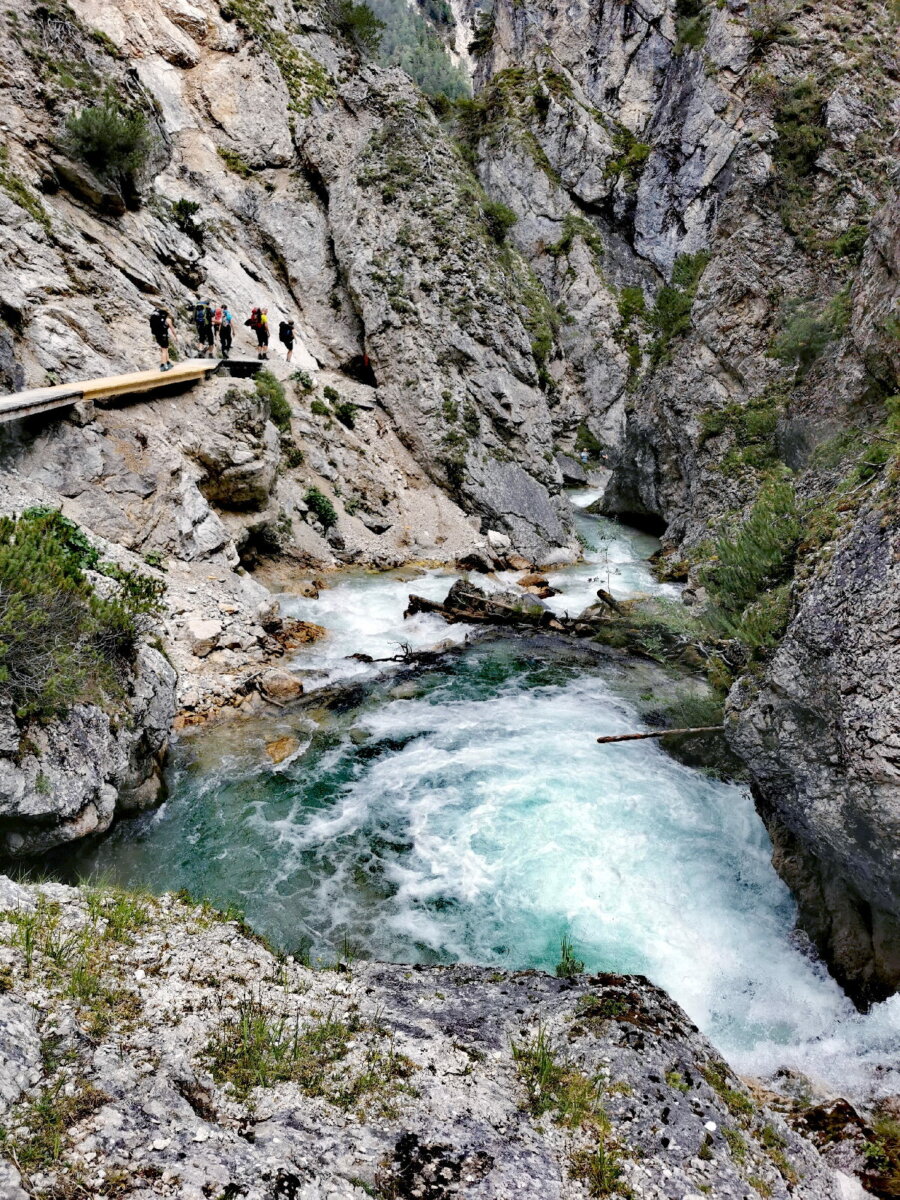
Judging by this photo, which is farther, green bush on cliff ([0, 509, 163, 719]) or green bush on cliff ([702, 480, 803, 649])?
green bush on cliff ([702, 480, 803, 649])

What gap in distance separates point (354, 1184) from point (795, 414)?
2020 centimetres

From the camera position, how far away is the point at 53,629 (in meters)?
7.36

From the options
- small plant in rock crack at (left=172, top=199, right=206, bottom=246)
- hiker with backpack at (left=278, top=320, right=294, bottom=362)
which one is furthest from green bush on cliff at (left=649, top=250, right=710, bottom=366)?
small plant in rock crack at (left=172, top=199, right=206, bottom=246)

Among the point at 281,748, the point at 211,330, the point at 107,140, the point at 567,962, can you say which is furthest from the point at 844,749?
the point at 107,140

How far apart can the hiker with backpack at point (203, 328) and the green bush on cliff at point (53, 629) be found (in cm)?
1363

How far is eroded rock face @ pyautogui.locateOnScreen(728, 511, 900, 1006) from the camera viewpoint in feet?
17.6

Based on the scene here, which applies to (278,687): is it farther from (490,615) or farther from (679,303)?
(679,303)

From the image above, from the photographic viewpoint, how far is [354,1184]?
10.3ft

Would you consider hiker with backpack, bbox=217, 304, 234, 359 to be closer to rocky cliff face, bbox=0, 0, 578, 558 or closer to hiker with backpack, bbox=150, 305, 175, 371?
rocky cliff face, bbox=0, 0, 578, 558

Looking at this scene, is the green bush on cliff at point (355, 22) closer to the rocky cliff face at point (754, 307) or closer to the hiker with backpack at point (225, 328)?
the rocky cliff face at point (754, 307)

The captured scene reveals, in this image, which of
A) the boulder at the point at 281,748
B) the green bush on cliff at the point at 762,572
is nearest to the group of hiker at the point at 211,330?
the boulder at the point at 281,748

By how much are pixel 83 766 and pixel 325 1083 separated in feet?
16.6

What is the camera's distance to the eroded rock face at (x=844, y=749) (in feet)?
17.6

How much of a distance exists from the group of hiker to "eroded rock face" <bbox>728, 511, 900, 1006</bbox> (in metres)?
16.8
